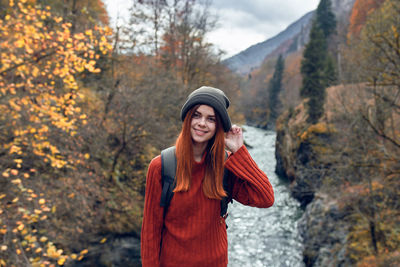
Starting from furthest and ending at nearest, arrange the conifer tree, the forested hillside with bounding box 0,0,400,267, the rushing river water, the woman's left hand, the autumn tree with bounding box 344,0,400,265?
the conifer tree → the rushing river water → the autumn tree with bounding box 344,0,400,265 → the forested hillside with bounding box 0,0,400,267 → the woman's left hand

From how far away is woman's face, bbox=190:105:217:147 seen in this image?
1.83 metres

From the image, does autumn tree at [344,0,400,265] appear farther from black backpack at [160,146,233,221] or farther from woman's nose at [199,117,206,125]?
black backpack at [160,146,233,221]

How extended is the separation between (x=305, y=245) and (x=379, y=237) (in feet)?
10.2

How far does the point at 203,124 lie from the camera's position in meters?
1.83

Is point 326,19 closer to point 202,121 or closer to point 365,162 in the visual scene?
point 365,162

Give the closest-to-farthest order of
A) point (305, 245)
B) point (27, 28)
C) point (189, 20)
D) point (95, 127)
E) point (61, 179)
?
point (27, 28), point (61, 179), point (95, 127), point (305, 245), point (189, 20)

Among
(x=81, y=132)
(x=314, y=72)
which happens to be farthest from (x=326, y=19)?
(x=81, y=132)

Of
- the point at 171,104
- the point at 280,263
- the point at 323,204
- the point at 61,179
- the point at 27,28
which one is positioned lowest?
the point at 280,263

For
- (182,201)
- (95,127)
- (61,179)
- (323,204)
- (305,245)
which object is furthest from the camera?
(323,204)

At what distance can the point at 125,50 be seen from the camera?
34.4 feet

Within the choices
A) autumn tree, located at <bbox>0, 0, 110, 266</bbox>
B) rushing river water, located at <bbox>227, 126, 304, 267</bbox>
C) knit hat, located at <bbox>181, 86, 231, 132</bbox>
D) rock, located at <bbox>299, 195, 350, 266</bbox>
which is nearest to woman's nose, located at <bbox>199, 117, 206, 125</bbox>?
knit hat, located at <bbox>181, 86, 231, 132</bbox>

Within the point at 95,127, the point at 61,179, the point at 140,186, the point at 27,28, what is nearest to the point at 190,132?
the point at 27,28

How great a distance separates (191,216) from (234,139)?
2.32 feet

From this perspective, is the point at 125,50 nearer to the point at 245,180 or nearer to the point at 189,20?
the point at 189,20
